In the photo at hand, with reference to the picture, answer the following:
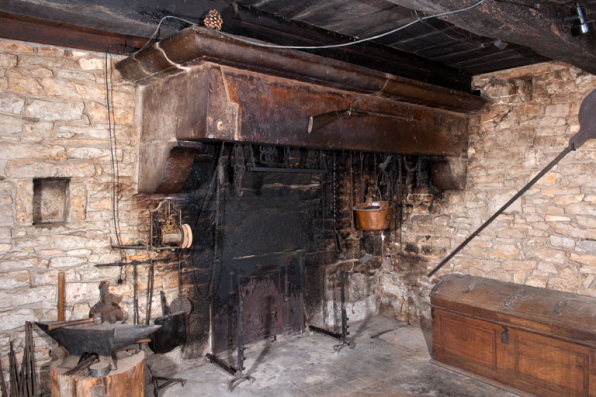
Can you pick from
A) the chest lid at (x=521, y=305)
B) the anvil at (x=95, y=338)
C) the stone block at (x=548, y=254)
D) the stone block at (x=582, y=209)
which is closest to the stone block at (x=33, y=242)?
the anvil at (x=95, y=338)

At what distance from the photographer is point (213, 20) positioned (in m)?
2.72

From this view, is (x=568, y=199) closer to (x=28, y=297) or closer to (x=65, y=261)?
(x=65, y=261)

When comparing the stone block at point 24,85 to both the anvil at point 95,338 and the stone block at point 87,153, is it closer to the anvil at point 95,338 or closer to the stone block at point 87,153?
the stone block at point 87,153

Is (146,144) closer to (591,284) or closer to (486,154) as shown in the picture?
(486,154)

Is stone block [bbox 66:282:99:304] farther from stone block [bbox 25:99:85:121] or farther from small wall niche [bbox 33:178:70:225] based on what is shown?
stone block [bbox 25:99:85:121]

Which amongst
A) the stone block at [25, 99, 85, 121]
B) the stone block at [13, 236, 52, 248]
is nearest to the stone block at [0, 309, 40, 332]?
the stone block at [13, 236, 52, 248]

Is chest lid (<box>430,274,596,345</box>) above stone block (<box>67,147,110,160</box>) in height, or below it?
below

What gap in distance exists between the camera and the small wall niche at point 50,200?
3168mm

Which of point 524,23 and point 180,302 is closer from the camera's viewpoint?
point 524,23

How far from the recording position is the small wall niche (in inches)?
125

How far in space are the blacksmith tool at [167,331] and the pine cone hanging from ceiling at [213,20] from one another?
2.17 meters

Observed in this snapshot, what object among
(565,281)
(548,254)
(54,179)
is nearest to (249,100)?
(54,179)

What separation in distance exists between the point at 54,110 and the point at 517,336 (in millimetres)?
3888

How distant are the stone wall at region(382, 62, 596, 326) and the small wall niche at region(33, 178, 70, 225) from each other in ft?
12.0
